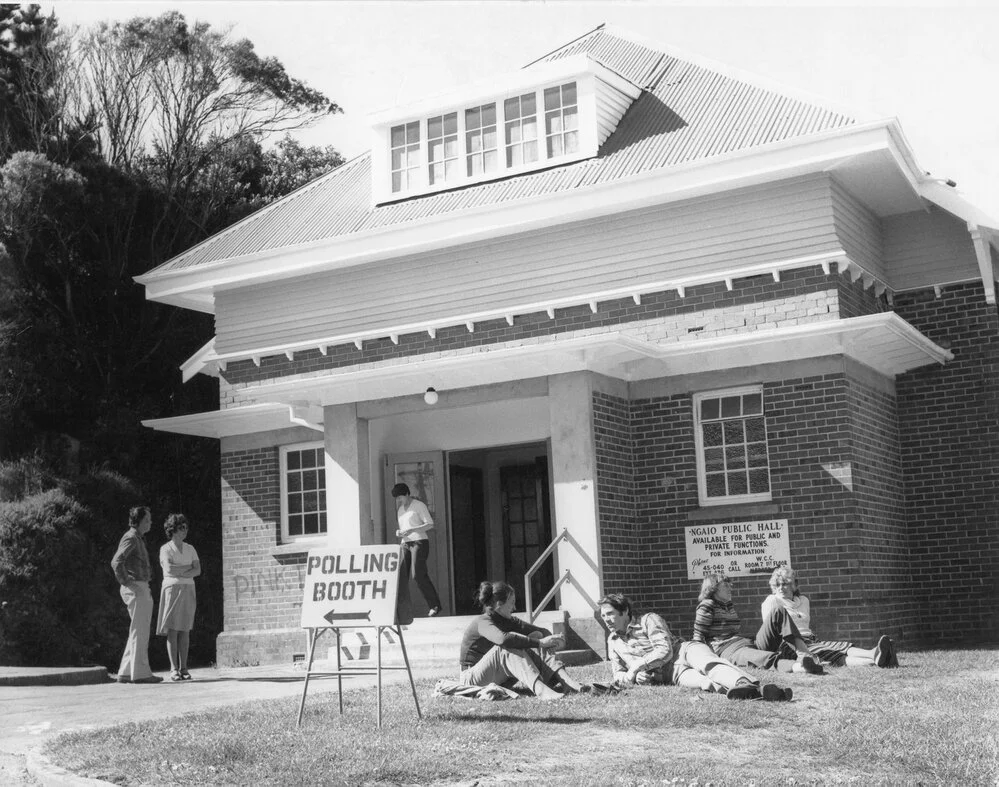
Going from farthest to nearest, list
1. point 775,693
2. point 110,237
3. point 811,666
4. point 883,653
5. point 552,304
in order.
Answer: point 110,237
point 552,304
point 883,653
point 811,666
point 775,693

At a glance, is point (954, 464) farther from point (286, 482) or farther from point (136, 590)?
point (136, 590)

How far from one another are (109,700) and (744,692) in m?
6.01

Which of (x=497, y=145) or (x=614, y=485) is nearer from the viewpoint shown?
(x=614, y=485)

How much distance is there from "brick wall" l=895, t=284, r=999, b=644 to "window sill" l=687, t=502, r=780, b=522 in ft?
9.10

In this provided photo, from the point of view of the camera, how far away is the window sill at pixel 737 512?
15.9 meters

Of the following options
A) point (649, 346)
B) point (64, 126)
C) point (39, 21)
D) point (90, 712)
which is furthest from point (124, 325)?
point (90, 712)

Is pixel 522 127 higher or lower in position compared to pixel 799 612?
higher

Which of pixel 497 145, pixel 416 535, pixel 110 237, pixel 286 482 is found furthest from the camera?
pixel 110 237

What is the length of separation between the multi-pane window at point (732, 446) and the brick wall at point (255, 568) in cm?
646

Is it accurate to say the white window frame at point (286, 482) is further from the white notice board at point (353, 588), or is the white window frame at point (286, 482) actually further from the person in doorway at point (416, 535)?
the white notice board at point (353, 588)

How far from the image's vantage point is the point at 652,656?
36.6 ft

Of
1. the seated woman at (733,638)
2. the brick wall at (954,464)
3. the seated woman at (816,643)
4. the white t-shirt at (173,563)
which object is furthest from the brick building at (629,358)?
the seated woman at (733,638)

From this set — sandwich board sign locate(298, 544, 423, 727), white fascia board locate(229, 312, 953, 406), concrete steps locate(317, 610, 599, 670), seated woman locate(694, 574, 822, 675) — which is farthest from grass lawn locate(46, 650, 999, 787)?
white fascia board locate(229, 312, 953, 406)

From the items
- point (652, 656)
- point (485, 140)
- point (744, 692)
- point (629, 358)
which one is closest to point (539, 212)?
point (485, 140)
